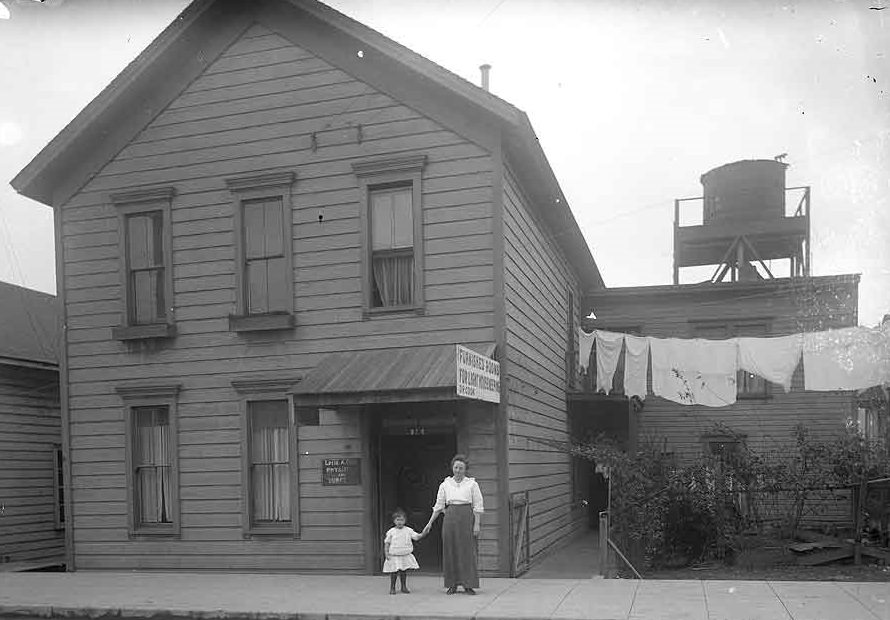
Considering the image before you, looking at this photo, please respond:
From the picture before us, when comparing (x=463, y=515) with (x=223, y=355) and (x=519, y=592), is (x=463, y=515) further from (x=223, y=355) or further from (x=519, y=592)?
(x=223, y=355)

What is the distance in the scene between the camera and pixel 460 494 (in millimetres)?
10891

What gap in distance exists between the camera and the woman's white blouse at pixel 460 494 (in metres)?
10.9

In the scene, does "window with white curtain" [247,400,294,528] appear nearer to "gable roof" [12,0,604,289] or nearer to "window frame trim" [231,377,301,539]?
"window frame trim" [231,377,301,539]

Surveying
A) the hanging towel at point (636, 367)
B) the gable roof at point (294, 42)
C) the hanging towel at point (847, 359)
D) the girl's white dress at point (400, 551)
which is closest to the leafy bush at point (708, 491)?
the hanging towel at point (847, 359)

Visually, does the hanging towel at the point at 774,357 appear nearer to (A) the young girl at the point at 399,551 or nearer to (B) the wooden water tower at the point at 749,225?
(B) the wooden water tower at the point at 749,225

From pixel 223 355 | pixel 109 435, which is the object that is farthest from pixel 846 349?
pixel 109 435

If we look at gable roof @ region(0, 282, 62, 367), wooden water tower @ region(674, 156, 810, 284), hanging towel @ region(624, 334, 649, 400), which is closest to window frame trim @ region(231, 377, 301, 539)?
gable roof @ region(0, 282, 62, 367)

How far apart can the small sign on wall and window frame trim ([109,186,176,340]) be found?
3.45 metres

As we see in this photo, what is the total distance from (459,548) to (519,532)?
2.11 m

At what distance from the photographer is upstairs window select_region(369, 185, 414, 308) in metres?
12.9

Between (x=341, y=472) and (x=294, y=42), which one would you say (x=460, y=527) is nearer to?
(x=341, y=472)

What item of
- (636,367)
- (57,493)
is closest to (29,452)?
(57,493)

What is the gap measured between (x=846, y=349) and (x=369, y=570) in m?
11.4

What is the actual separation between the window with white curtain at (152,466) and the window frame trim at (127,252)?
1278mm
